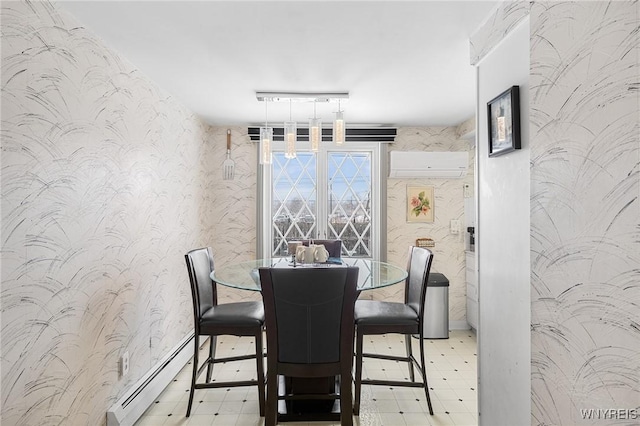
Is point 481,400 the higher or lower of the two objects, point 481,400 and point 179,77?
the lower

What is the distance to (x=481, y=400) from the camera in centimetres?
188

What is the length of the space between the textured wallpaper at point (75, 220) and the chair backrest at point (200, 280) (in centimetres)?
35

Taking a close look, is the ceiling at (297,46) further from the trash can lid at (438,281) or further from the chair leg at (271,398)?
the chair leg at (271,398)

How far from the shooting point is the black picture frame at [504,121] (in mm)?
1494

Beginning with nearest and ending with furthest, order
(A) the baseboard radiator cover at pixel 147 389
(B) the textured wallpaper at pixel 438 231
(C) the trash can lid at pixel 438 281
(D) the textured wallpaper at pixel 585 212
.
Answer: (D) the textured wallpaper at pixel 585 212 → (A) the baseboard radiator cover at pixel 147 389 → (C) the trash can lid at pixel 438 281 → (B) the textured wallpaper at pixel 438 231

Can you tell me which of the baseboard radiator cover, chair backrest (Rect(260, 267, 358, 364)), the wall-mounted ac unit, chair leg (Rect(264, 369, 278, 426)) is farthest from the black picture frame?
the baseboard radiator cover

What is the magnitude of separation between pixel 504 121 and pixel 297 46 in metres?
1.22

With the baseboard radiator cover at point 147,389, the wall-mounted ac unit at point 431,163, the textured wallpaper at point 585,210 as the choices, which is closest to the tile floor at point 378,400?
the baseboard radiator cover at point 147,389

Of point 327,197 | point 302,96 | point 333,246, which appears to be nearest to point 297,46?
point 302,96

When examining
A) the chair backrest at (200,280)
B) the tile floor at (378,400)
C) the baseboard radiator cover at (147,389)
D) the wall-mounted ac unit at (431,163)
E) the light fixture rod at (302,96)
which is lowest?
the tile floor at (378,400)

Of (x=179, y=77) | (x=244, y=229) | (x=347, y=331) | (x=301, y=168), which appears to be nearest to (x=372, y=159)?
(x=301, y=168)

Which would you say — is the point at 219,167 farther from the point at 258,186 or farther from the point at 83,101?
the point at 83,101

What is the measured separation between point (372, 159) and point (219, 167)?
1.76m

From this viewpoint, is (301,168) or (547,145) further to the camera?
(301,168)
